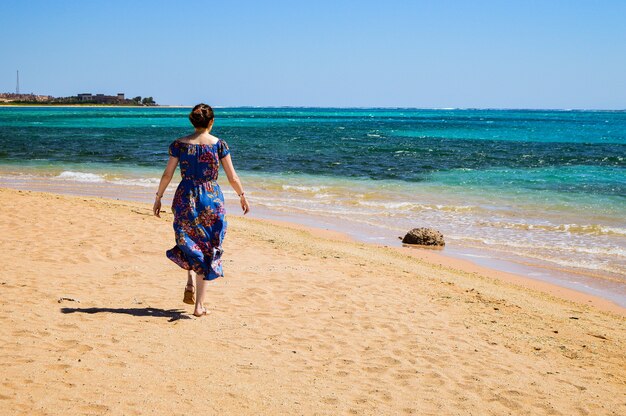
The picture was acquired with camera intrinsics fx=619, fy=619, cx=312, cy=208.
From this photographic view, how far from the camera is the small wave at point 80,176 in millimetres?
21031

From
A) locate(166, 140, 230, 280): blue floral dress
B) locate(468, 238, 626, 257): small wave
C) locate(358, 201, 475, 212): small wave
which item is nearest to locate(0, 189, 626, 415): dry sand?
locate(166, 140, 230, 280): blue floral dress

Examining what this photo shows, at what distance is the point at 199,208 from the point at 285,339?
1401 millimetres

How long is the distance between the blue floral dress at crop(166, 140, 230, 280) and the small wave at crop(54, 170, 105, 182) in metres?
16.5

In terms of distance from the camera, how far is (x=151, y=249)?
8742 millimetres

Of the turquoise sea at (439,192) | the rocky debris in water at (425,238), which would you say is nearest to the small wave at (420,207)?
the turquoise sea at (439,192)

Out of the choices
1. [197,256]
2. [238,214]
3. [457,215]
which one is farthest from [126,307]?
[457,215]

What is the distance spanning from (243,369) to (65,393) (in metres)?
1.29

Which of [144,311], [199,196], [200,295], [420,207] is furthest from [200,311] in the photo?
[420,207]

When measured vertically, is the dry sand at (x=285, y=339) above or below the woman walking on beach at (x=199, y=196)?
below

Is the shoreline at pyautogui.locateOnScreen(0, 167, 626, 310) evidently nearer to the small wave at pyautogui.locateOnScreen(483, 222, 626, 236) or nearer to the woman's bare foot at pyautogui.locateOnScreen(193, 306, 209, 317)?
the small wave at pyautogui.locateOnScreen(483, 222, 626, 236)

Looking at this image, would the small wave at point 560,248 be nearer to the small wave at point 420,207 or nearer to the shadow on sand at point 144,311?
the small wave at point 420,207

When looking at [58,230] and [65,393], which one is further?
[58,230]

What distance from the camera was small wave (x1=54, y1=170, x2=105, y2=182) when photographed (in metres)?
21.0

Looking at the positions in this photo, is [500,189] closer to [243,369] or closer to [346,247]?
[346,247]
